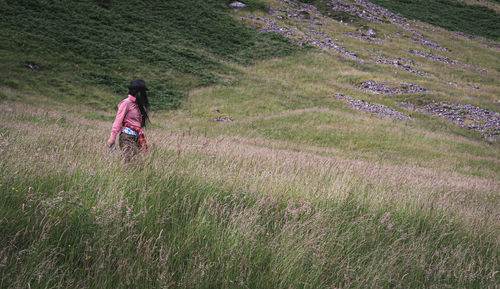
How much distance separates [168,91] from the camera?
28328 millimetres

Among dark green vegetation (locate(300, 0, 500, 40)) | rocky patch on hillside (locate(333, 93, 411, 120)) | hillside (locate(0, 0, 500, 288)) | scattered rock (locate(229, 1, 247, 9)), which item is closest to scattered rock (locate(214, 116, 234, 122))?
hillside (locate(0, 0, 500, 288))

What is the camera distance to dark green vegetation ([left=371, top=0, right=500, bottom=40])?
7169cm

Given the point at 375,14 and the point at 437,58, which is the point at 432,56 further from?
the point at 375,14

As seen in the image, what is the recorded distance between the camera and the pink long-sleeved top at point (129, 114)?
19.2 ft

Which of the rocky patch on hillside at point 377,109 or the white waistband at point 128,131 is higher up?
the white waistband at point 128,131

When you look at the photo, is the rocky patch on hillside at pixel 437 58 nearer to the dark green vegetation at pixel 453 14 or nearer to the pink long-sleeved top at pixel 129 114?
the dark green vegetation at pixel 453 14

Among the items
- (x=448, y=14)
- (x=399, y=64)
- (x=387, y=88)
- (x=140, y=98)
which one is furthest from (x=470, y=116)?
(x=448, y=14)

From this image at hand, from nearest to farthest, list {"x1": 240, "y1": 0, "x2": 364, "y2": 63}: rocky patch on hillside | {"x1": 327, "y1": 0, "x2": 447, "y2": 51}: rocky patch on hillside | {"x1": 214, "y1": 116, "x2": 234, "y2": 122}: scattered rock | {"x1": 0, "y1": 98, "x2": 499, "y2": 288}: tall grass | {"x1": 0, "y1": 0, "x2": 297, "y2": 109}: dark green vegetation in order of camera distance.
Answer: {"x1": 0, "y1": 98, "x2": 499, "y2": 288}: tall grass < {"x1": 214, "y1": 116, "x2": 234, "y2": 122}: scattered rock < {"x1": 0, "y1": 0, "x2": 297, "y2": 109}: dark green vegetation < {"x1": 240, "y1": 0, "x2": 364, "y2": 63}: rocky patch on hillside < {"x1": 327, "y1": 0, "x2": 447, "y2": 51}: rocky patch on hillside

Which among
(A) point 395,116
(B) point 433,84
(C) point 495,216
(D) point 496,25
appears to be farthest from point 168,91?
(D) point 496,25

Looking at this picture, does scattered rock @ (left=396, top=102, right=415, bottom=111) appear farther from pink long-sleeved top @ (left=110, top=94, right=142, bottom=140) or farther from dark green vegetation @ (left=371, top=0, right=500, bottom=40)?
dark green vegetation @ (left=371, top=0, right=500, bottom=40)

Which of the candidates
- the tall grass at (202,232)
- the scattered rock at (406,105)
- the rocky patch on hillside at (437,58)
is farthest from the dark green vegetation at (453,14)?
the tall grass at (202,232)

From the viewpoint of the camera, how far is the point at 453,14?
80625 millimetres

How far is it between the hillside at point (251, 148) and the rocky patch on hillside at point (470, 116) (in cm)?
21

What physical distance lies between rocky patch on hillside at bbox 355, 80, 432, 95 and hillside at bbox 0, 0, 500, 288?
488 mm
